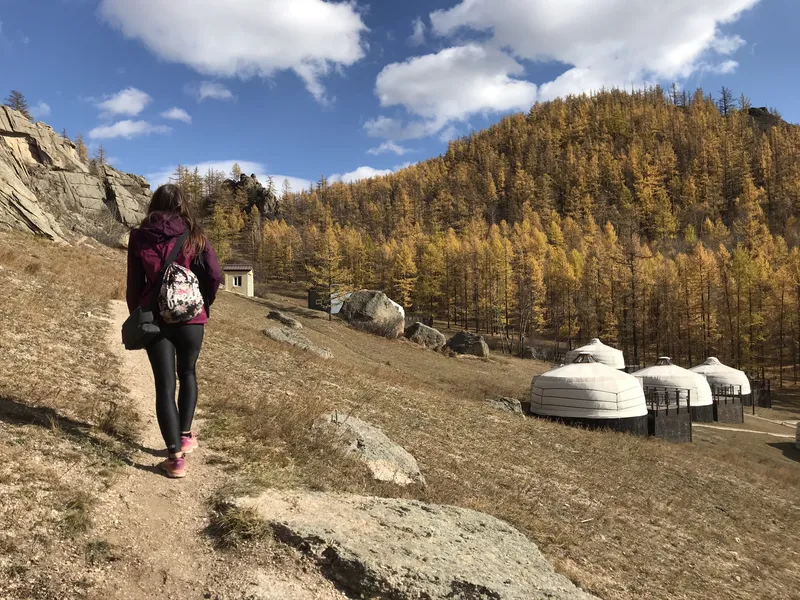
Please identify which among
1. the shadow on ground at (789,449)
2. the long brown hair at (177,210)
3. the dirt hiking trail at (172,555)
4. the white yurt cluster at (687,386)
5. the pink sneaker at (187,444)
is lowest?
the shadow on ground at (789,449)

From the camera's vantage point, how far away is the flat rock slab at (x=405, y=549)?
10.7ft

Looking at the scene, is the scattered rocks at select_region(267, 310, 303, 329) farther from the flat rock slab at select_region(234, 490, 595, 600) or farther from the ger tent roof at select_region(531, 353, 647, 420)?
the flat rock slab at select_region(234, 490, 595, 600)

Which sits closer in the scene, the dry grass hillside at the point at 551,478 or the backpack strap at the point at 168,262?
the backpack strap at the point at 168,262

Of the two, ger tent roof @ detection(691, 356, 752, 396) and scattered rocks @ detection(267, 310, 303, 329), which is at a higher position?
scattered rocks @ detection(267, 310, 303, 329)

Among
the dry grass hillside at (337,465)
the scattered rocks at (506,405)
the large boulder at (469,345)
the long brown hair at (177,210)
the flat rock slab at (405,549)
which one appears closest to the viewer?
the flat rock slab at (405,549)

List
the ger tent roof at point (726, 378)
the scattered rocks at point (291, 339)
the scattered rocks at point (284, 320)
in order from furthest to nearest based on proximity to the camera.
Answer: the ger tent roof at point (726, 378), the scattered rocks at point (284, 320), the scattered rocks at point (291, 339)

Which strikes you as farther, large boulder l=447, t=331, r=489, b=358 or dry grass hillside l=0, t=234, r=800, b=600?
large boulder l=447, t=331, r=489, b=358

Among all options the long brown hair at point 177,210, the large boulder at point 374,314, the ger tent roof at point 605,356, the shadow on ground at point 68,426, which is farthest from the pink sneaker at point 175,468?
the ger tent roof at point 605,356

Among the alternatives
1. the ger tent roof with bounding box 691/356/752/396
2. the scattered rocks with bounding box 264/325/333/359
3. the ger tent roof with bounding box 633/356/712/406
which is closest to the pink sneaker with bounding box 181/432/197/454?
the scattered rocks with bounding box 264/325/333/359

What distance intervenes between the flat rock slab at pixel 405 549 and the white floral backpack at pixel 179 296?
1.66 m

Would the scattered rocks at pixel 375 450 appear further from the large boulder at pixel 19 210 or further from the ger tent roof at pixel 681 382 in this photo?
the ger tent roof at pixel 681 382

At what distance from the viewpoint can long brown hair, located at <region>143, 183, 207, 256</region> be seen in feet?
A: 13.9

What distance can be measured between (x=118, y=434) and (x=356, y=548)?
10.1 ft

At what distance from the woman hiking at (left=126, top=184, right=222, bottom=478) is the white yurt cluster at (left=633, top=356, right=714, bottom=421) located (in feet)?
116
